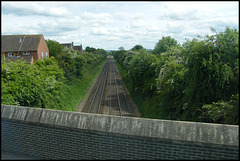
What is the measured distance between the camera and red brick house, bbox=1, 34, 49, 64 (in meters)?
38.3

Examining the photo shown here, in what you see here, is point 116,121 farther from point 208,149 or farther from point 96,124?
point 208,149

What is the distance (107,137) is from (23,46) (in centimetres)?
3961

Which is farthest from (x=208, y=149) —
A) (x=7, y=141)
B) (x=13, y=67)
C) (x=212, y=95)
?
(x=13, y=67)

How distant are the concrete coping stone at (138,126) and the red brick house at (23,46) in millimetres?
35523

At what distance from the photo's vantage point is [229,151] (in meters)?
3.95

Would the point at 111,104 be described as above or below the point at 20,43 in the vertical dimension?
below

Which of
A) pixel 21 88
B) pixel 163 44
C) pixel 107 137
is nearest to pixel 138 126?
pixel 107 137

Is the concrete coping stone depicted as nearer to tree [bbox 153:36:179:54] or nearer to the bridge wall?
the bridge wall

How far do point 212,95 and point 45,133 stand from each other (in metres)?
9.53

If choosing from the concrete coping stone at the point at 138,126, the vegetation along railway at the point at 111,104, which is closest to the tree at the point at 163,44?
the vegetation along railway at the point at 111,104

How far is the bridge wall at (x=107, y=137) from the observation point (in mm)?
4094

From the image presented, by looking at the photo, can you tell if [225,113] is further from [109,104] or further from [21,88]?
[109,104]

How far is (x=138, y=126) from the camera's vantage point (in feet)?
14.9

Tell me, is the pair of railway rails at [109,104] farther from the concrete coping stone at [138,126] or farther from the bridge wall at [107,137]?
the concrete coping stone at [138,126]
